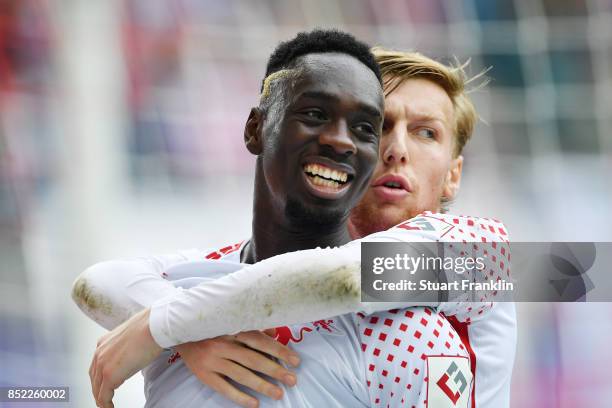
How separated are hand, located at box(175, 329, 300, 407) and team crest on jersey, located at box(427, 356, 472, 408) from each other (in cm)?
24

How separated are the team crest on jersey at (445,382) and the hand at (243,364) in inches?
9.5

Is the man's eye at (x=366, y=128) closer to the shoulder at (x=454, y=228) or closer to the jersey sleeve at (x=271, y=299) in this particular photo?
the shoulder at (x=454, y=228)

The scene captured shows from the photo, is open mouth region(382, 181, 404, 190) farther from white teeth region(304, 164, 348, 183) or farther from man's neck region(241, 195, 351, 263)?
white teeth region(304, 164, 348, 183)

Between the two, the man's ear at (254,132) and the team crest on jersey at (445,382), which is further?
the man's ear at (254,132)

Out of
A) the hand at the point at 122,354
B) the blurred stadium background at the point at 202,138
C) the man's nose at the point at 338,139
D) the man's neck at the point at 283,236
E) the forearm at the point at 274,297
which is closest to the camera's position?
the forearm at the point at 274,297

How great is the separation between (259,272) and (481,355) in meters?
0.51

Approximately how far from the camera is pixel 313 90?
192cm

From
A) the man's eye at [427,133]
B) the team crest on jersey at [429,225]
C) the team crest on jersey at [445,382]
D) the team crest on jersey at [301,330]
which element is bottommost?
the team crest on jersey at [445,382]

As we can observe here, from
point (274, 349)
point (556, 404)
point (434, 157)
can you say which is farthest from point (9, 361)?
point (274, 349)

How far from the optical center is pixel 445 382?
5.50ft

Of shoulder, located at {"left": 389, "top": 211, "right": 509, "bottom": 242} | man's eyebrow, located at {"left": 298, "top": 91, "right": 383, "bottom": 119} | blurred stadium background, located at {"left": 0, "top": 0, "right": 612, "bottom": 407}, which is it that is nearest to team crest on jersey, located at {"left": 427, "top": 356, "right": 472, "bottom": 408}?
shoulder, located at {"left": 389, "top": 211, "right": 509, "bottom": 242}

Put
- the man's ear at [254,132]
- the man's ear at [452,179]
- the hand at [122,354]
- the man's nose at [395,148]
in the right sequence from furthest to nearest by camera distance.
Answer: the man's ear at [452,179] → the man's nose at [395,148] → the man's ear at [254,132] → the hand at [122,354]

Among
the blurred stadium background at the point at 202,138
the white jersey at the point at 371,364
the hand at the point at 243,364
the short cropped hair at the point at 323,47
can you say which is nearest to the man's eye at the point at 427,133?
the short cropped hair at the point at 323,47

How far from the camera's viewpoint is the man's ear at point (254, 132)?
211 centimetres
